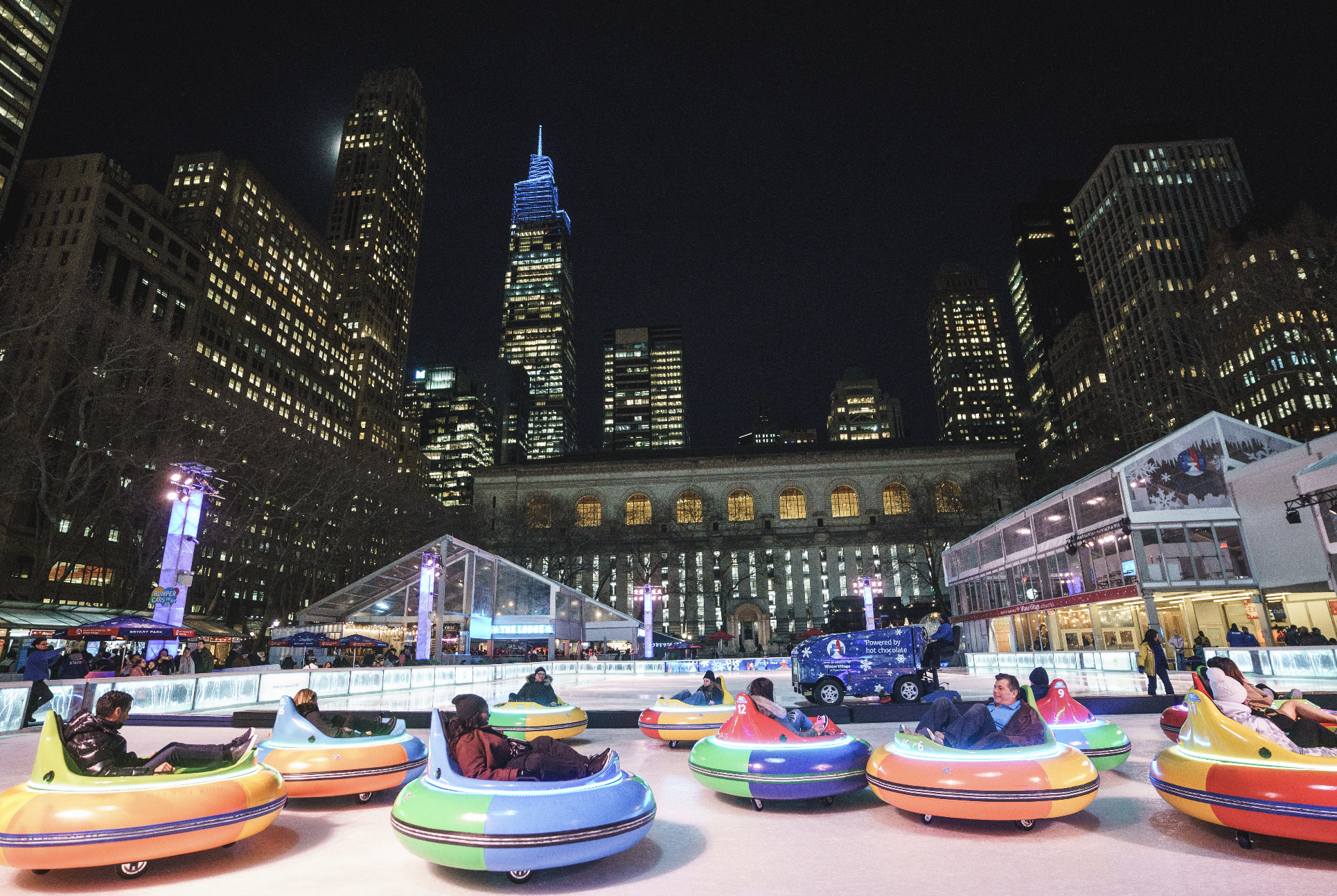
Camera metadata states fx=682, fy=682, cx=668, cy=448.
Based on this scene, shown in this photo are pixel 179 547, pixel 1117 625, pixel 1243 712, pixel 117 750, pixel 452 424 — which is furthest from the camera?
Answer: pixel 452 424

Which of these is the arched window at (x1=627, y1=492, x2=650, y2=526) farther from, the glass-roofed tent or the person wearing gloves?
the person wearing gloves

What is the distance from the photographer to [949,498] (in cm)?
7438

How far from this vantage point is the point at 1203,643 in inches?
933

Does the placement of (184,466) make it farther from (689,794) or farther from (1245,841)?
(1245,841)

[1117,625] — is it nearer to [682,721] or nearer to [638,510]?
[682,721]

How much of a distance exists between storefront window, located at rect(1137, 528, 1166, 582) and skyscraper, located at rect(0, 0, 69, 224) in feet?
295

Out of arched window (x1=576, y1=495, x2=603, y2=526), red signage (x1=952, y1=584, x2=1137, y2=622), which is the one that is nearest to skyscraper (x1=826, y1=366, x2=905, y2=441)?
arched window (x1=576, y1=495, x2=603, y2=526)

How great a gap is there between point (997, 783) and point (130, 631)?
2469 centimetres

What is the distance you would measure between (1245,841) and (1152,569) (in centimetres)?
2721

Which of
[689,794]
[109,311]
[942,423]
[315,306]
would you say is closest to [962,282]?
[942,423]

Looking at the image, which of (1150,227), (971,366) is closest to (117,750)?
(1150,227)

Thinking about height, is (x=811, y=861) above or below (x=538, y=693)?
below

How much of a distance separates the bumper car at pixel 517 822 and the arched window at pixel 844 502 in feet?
255

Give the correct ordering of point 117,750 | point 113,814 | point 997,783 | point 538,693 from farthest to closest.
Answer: point 538,693
point 997,783
point 117,750
point 113,814
